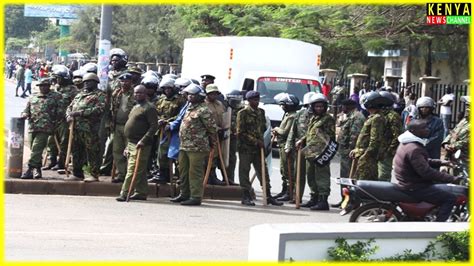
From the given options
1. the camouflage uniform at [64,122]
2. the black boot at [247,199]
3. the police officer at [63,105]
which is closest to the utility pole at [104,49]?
the police officer at [63,105]

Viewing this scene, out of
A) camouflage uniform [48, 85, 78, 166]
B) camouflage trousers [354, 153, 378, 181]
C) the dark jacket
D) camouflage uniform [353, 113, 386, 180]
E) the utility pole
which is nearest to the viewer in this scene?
the dark jacket

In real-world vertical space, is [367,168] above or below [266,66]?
below

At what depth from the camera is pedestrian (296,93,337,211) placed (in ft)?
47.0

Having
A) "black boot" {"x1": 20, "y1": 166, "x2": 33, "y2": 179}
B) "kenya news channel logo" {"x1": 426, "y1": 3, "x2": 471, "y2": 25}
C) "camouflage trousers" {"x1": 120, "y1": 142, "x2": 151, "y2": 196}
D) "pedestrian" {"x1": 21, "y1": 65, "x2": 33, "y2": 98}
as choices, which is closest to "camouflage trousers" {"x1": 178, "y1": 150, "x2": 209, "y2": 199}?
"camouflage trousers" {"x1": 120, "y1": 142, "x2": 151, "y2": 196}

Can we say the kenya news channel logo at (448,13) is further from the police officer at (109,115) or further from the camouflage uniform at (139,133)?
the camouflage uniform at (139,133)

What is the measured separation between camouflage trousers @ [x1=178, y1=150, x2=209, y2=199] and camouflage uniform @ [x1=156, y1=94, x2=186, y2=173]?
75 cm

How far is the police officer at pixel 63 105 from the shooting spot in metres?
15.6

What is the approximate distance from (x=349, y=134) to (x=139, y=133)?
3.21 meters

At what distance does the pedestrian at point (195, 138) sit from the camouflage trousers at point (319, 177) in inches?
58.6

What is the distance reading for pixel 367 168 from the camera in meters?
13.9

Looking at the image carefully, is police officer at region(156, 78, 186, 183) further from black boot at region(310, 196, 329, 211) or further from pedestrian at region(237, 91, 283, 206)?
black boot at region(310, 196, 329, 211)

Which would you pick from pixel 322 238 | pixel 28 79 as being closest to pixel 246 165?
pixel 322 238

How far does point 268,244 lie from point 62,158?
8530 mm

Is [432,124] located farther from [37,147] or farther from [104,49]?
[37,147]
